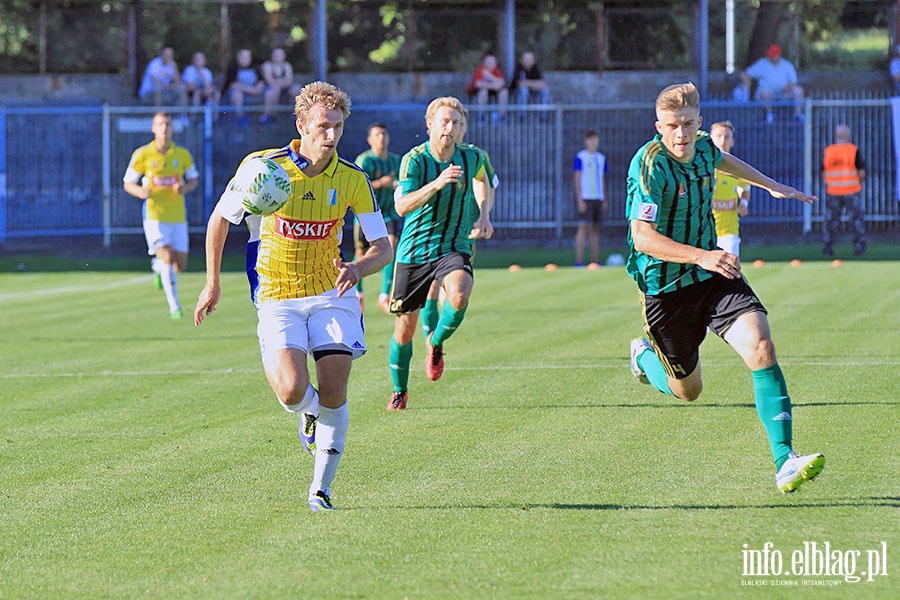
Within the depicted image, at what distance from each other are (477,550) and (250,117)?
82.4ft

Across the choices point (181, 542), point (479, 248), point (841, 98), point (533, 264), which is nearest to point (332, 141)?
point (181, 542)

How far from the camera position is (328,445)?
6.73 metres

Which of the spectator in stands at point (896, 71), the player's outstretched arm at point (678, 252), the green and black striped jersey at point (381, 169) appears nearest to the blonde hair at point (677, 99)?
the player's outstretched arm at point (678, 252)

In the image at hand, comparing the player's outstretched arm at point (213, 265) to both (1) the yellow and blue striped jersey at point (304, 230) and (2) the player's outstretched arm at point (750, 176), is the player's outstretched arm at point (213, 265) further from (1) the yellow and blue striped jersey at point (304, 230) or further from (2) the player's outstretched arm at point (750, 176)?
(2) the player's outstretched arm at point (750, 176)

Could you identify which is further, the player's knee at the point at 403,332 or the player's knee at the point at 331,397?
the player's knee at the point at 403,332

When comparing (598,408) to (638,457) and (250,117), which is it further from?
(250,117)

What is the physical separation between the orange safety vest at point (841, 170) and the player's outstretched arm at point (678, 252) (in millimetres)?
20038

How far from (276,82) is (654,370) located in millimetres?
22766

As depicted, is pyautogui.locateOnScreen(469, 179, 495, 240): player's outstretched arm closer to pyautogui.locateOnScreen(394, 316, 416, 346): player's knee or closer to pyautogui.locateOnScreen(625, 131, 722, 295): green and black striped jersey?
pyautogui.locateOnScreen(394, 316, 416, 346): player's knee

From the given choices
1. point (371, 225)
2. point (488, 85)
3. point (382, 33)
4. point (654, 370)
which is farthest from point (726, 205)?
point (382, 33)

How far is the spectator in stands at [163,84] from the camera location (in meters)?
30.1

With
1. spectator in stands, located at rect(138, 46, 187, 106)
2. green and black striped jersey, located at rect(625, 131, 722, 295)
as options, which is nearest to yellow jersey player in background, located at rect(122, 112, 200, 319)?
green and black striped jersey, located at rect(625, 131, 722, 295)

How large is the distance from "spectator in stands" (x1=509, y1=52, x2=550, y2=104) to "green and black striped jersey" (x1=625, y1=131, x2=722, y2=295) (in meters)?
23.2

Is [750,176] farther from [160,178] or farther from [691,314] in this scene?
[160,178]
